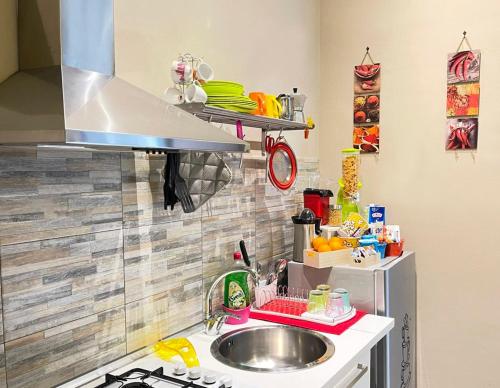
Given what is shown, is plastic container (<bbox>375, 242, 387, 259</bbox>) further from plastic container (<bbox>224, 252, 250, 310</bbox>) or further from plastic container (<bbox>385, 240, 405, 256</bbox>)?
plastic container (<bbox>224, 252, 250, 310</bbox>)

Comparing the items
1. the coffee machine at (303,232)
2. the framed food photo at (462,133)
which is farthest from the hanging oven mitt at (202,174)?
the framed food photo at (462,133)

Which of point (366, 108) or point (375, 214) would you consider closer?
point (375, 214)

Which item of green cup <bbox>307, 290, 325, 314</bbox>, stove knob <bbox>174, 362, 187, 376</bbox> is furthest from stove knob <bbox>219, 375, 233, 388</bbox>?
green cup <bbox>307, 290, 325, 314</bbox>

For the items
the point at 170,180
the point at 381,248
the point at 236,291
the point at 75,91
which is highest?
the point at 75,91

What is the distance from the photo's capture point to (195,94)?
1.55m

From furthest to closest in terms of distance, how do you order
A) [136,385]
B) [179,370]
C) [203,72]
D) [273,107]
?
[273,107], [203,72], [179,370], [136,385]

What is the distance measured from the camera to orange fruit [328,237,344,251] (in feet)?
7.13

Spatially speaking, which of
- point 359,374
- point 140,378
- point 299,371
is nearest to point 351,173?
point 359,374

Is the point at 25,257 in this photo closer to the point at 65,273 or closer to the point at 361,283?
the point at 65,273

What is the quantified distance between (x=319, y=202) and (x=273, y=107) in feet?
2.01

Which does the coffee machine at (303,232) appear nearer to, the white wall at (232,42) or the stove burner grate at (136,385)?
the white wall at (232,42)

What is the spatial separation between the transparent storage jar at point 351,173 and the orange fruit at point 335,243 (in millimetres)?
377

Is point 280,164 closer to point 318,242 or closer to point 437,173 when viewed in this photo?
point 318,242

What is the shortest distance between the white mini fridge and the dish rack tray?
50 mm
